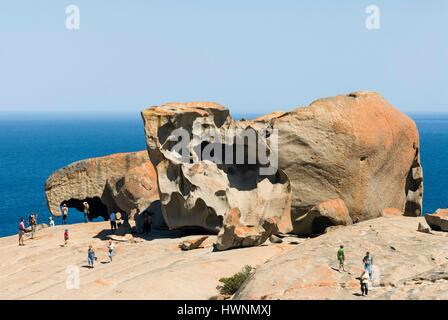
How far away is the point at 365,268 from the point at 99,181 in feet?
91.3

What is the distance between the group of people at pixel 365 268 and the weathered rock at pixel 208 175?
10.6m

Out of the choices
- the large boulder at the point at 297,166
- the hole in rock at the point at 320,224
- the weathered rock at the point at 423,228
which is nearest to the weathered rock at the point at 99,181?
the large boulder at the point at 297,166

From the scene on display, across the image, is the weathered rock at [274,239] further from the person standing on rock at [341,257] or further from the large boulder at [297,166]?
the person standing on rock at [341,257]

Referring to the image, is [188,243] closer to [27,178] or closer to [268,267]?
[268,267]

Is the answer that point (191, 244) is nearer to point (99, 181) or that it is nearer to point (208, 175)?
point (208, 175)

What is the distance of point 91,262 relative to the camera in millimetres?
35156

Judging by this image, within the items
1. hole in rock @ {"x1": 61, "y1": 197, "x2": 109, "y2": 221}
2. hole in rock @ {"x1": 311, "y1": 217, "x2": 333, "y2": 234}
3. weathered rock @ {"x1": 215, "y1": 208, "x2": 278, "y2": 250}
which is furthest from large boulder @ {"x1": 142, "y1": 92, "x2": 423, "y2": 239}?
hole in rock @ {"x1": 61, "y1": 197, "x2": 109, "y2": 221}

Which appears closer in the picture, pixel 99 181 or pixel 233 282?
pixel 233 282

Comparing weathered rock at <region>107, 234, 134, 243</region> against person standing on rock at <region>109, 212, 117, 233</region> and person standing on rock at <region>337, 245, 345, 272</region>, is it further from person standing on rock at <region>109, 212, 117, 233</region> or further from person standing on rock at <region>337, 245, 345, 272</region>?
person standing on rock at <region>337, 245, 345, 272</region>

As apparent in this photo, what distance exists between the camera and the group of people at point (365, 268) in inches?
971

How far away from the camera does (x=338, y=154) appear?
37500 mm

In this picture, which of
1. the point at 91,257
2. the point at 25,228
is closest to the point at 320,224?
the point at 91,257
